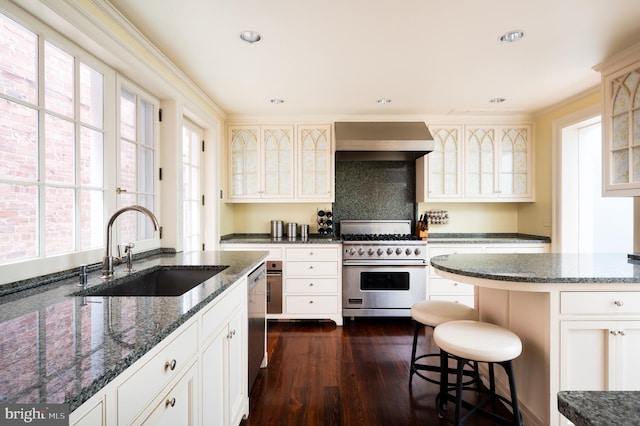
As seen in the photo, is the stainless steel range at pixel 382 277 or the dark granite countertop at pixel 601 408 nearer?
the dark granite countertop at pixel 601 408

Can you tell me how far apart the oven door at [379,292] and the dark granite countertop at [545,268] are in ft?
4.17

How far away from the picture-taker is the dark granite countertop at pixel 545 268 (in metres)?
1.53

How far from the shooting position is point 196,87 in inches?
111

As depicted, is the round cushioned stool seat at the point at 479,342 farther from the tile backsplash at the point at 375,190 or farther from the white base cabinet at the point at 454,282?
the tile backsplash at the point at 375,190

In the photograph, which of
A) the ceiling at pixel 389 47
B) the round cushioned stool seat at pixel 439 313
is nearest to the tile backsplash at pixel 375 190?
the ceiling at pixel 389 47

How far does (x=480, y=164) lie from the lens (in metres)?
3.68

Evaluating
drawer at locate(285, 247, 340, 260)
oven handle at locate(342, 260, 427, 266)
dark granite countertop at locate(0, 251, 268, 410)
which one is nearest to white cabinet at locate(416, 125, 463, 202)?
oven handle at locate(342, 260, 427, 266)

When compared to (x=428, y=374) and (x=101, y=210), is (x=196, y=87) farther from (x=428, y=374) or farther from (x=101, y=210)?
(x=428, y=374)

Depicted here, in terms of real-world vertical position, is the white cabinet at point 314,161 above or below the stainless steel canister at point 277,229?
above

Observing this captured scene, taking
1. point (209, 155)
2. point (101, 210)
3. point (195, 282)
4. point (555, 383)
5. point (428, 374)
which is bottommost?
point (428, 374)

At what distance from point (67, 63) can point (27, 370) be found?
5.45 ft

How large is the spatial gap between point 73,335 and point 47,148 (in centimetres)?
112

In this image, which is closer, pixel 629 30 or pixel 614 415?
pixel 614 415

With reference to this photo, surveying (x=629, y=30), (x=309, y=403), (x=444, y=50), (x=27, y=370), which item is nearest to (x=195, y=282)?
(x=309, y=403)
